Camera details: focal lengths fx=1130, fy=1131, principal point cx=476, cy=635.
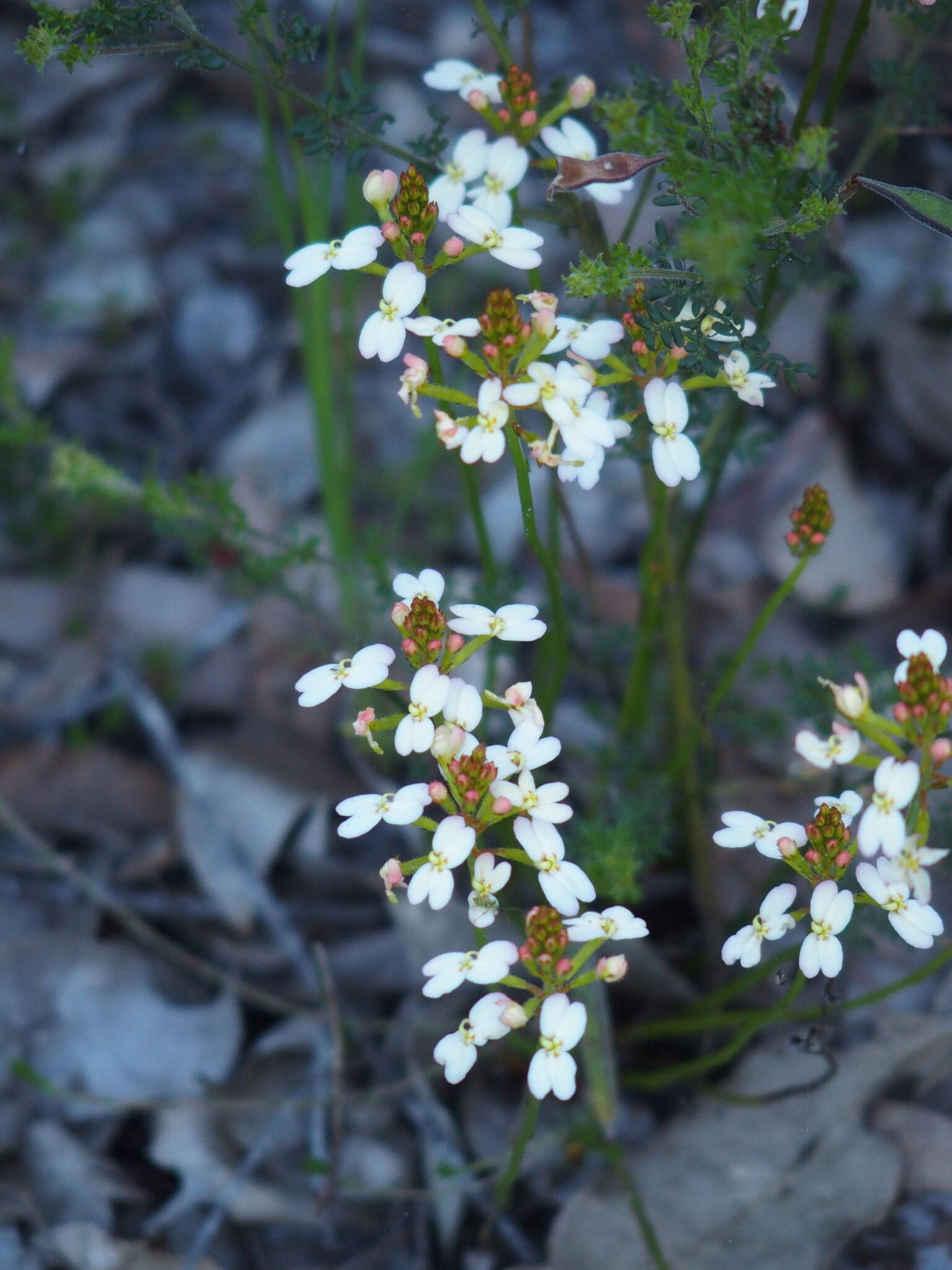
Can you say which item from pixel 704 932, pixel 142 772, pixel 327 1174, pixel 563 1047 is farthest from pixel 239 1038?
pixel 563 1047

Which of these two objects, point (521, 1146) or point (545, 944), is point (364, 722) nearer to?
point (545, 944)

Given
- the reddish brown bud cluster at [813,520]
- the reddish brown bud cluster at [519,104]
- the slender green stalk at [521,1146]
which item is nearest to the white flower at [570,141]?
the reddish brown bud cluster at [519,104]

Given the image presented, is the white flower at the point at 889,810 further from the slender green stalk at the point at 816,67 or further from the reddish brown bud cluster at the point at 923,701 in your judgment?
the slender green stalk at the point at 816,67

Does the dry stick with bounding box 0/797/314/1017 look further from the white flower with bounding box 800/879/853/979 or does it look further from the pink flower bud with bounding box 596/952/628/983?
the white flower with bounding box 800/879/853/979

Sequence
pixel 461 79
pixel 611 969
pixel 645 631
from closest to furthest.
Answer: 1. pixel 611 969
2. pixel 461 79
3. pixel 645 631

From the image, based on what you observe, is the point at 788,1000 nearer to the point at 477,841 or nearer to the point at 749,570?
the point at 477,841

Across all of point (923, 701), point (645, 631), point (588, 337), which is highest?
point (588, 337)

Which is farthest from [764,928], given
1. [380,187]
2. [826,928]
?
[380,187]
